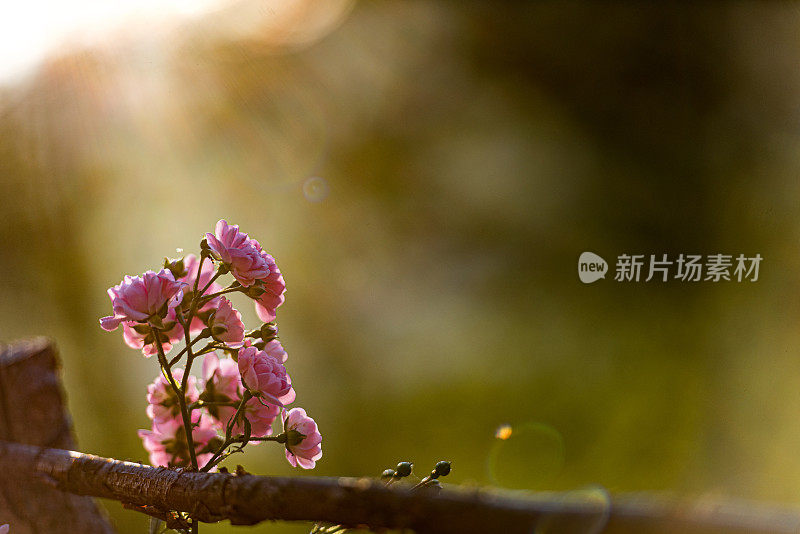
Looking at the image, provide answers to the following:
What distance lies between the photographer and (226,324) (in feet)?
1.95

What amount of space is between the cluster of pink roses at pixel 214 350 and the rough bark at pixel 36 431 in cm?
13

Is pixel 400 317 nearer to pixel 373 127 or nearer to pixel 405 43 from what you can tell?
pixel 373 127

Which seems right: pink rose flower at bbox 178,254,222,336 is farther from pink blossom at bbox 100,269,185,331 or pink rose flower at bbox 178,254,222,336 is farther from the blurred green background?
the blurred green background

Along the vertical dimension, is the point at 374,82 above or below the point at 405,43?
below

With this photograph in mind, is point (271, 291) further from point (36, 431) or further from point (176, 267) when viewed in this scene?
point (36, 431)

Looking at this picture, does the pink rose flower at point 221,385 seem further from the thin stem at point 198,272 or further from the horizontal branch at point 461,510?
the horizontal branch at point 461,510

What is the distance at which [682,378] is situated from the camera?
3.63 metres

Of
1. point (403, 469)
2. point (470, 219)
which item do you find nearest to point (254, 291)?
point (403, 469)

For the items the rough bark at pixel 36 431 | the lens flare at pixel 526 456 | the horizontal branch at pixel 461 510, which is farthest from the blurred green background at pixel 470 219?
the horizontal branch at pixel 461 510

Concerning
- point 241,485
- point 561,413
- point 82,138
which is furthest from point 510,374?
point 241,485

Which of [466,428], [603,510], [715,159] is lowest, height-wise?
[466,428]

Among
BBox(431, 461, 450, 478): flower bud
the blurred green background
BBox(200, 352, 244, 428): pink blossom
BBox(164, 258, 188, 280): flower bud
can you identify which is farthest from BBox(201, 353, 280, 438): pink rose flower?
the blurred green background

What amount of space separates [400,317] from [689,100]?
92.2 inches

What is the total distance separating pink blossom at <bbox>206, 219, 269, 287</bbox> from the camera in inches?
23.2
